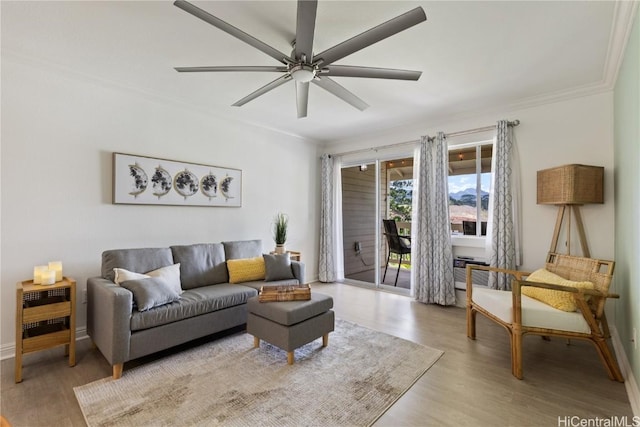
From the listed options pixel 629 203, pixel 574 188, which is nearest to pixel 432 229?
pixel 574 188

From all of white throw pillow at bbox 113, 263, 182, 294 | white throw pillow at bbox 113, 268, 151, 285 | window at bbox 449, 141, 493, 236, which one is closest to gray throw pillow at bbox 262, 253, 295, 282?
white throw pillow at bbox 113, 263, 182, 294

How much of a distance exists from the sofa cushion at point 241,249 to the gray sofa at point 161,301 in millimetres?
93

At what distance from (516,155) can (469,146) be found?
647mm

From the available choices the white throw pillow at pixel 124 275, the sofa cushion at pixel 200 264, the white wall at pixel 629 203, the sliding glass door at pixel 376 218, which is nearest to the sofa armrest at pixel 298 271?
the sofa cushion at pixel 200 264

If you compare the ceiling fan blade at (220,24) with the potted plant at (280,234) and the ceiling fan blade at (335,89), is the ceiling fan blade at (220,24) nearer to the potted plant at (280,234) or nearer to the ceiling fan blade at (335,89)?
the ceiling fan blade at (335,89)

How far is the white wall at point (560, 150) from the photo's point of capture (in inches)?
124

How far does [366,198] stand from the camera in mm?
5715

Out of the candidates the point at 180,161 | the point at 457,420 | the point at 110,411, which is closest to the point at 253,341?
the point at 110,411

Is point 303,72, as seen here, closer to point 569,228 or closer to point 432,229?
point 432,229

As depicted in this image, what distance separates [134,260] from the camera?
299 centimetres

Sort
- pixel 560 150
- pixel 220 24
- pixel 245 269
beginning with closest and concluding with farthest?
pixel 220 24 → pixel 560 150 → pixel 245 269

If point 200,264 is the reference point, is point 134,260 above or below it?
above

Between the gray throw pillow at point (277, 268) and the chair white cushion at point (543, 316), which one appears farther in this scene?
the gray throw pillow at point (277, 268)

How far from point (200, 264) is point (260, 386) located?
68.0 inches
